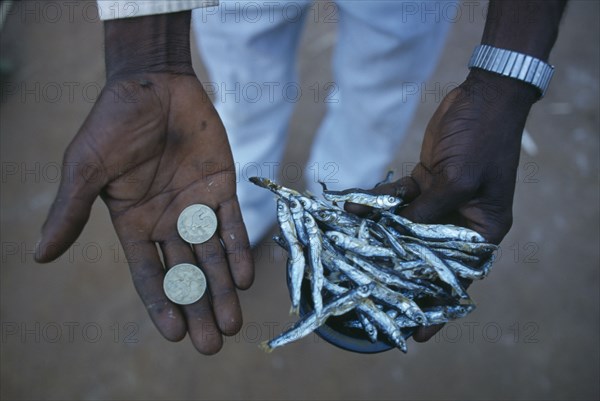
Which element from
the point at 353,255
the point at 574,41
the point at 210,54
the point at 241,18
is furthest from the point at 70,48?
the point at 574,41

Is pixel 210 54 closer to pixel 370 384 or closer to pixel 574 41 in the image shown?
pixel 370 384

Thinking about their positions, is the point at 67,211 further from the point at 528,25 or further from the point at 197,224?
the point at 528,25

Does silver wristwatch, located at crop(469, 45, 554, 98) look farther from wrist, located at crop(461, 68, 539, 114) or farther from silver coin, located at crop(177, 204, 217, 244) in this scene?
silver coin, located at crop(177, 204, 217, 244)

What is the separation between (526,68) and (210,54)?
1.89m

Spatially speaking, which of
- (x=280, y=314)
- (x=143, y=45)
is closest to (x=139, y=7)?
(x=143, y=45)

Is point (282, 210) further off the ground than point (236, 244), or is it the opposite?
point (282, 210)

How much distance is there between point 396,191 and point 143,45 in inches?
55.2

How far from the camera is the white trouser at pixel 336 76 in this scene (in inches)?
112

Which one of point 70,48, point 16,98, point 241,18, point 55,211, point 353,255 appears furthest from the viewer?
point 70,48

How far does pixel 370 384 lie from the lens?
3.30 m

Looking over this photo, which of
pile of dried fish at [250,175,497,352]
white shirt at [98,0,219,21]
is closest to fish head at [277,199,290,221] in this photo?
pile of dried fish at [250,175,497,352]

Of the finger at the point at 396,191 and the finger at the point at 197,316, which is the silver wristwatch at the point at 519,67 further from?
the finger at the point at 197,316

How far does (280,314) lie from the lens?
11.7 ft

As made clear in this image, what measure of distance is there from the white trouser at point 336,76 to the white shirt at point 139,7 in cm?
46
